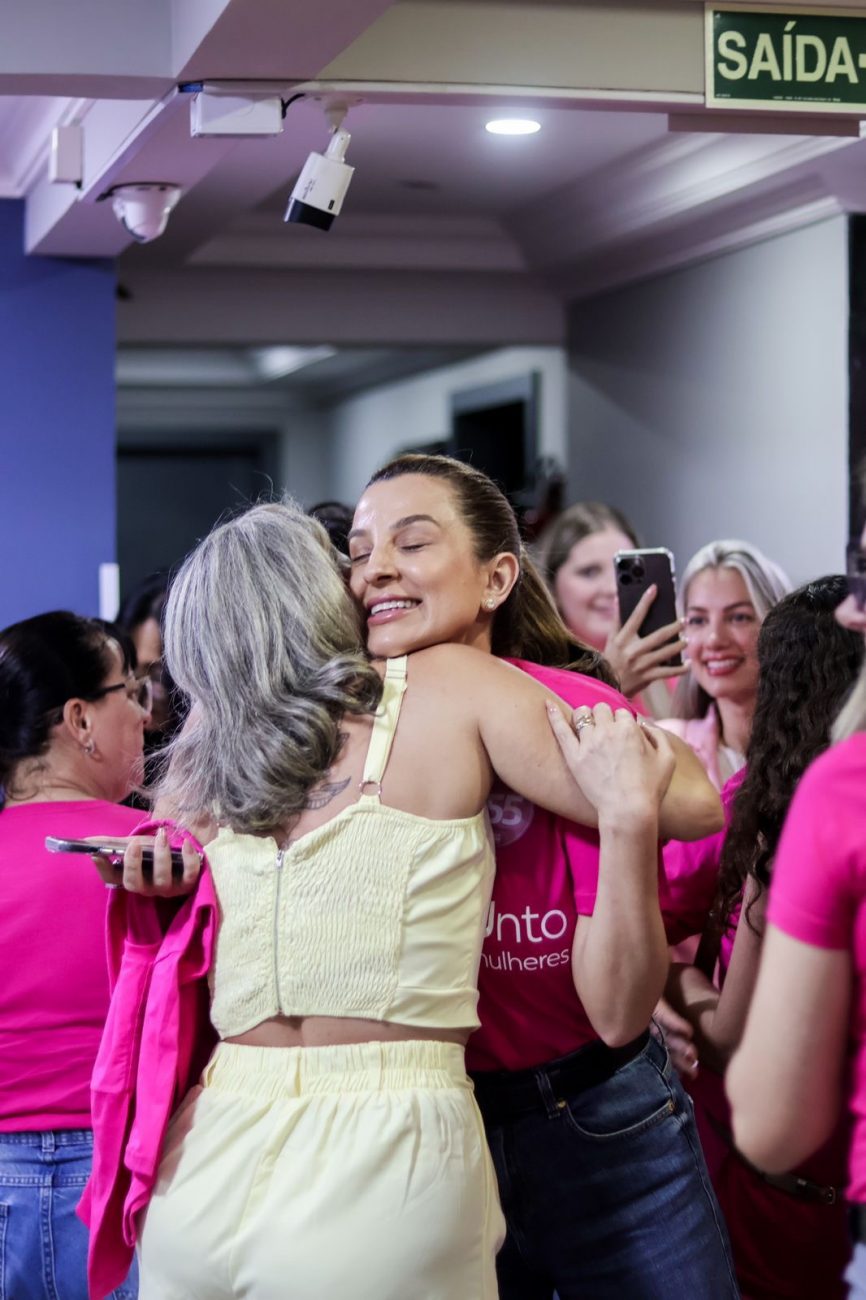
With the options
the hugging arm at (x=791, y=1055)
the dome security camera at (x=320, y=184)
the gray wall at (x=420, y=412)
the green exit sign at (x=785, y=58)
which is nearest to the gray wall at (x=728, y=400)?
the gray wall at (x=420, y=412)

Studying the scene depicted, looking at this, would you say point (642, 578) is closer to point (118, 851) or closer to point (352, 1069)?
point (118, 851)

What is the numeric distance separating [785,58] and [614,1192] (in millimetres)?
2291

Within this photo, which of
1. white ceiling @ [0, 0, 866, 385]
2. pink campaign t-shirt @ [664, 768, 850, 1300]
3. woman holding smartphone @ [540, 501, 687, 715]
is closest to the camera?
pink campaign t-shirt @ [664, 768, 850, 1300]

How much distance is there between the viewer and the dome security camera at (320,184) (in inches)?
125

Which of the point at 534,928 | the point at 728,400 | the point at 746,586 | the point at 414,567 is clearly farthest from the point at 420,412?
the point at 534,928

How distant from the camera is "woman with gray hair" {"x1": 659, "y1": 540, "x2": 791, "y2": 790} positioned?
3246 millimetres

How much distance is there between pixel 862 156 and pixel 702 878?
2.75 meters

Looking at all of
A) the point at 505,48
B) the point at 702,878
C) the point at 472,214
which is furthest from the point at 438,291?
the point at 702,878

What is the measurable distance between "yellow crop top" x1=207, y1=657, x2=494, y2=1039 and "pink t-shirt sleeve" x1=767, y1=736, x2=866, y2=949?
541 millimetres

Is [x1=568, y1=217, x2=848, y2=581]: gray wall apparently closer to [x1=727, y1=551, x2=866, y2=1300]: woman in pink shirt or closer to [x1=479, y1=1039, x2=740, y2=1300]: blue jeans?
[x1=479, y1=1039, x2=740, y2=1300]: blue jeans

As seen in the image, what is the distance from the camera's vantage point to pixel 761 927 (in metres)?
1.96

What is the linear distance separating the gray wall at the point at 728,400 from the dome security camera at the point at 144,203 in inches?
85.1

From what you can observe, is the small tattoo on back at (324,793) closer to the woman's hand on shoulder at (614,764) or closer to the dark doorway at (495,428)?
the woman's hand on shoulder at (614,764)

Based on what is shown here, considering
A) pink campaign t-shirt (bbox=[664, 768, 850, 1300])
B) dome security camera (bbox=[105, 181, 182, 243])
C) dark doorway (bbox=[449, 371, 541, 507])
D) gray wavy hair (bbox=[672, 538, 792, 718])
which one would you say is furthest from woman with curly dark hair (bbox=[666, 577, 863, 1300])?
dark doorway (bbox=[449, 371, 541, 507])
